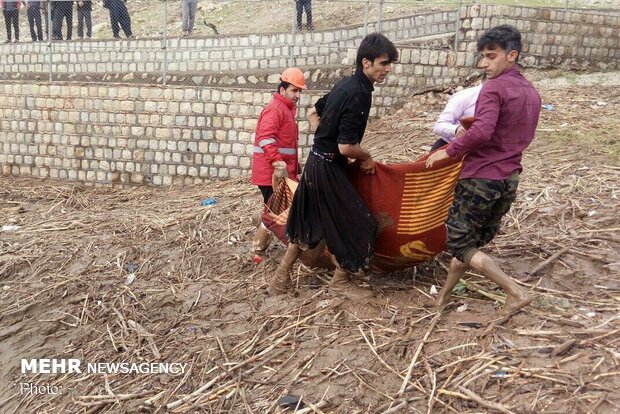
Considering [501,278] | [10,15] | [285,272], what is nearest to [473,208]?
[501,278]

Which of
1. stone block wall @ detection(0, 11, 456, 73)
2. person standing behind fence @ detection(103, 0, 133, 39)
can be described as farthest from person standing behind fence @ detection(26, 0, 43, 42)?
person standing behind fence @ detection(103, 0, 133, 39)

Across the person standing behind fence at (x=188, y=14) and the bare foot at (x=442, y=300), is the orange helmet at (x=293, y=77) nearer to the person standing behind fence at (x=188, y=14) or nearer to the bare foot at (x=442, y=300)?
the bare foot at (x=442, y=300)

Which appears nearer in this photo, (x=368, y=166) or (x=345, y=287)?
(x=368, y=166)

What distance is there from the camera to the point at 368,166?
14.9ft

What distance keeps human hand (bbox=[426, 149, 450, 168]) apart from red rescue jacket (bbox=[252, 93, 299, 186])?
1.59m

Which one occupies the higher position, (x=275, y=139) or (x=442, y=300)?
(x=275, y=139)

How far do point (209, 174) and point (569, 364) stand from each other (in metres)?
8.52

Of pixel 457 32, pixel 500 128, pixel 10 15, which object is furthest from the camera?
pixel 10 15

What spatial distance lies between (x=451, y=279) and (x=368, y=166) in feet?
3.30

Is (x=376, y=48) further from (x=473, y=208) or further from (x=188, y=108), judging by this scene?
(x=188, y=108)

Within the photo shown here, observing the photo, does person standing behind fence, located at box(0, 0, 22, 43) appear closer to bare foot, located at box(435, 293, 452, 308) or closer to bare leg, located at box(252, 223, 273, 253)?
bare leg, located at box(252, 223, 273, 253)

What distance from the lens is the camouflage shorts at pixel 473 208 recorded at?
392cm

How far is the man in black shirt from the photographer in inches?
168

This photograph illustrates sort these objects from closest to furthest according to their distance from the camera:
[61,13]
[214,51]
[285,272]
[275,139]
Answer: [285,272]
[275,139]
[214,51]
[61,13]
